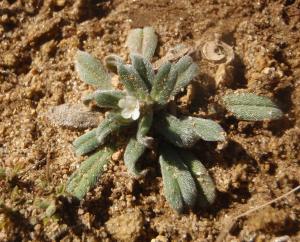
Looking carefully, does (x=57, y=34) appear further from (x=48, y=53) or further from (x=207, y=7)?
(x=207, y=7)

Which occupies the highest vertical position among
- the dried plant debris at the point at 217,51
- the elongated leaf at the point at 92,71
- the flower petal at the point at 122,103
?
the flower petal at the point at 122,103

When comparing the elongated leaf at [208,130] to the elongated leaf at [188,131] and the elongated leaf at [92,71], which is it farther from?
the elongated leaf at [92,71]

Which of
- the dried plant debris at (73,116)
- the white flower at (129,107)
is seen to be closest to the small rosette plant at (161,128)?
the white flower at (129,107)

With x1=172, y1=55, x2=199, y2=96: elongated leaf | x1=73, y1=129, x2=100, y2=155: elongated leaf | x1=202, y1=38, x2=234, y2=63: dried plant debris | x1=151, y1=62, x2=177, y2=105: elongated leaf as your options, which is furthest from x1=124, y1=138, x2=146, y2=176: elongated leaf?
x1=202, y1=38, x2=234, y2=63: dried plant debris

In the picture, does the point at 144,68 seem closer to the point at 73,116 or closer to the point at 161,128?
the point at 161,128

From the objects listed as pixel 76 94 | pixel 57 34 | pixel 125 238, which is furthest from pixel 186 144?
pixel 57 34

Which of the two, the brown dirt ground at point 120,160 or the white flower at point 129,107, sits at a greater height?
the white flower at point 129,107
